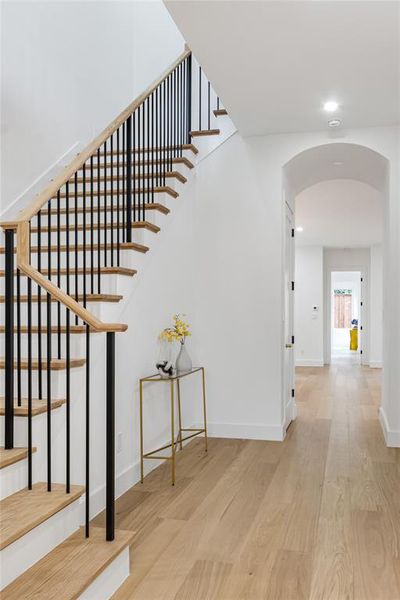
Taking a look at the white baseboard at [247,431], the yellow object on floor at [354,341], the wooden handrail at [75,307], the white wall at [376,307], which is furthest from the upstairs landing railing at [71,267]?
the yellow object on floor at [354,341]

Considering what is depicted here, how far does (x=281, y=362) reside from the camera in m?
5.12

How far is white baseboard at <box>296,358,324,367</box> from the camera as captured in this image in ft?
40.5

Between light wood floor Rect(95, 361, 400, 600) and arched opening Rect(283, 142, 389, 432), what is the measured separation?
112cm

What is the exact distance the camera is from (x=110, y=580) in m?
2.32

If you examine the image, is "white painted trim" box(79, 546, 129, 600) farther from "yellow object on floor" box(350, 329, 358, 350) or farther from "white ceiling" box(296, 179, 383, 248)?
"yellow object on floor" box(350, 329, 358, 350)

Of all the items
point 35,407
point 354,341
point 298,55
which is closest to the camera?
point 35,407

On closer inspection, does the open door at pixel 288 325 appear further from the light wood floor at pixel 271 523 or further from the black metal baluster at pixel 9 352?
the black metal baluster at pixel 9 352

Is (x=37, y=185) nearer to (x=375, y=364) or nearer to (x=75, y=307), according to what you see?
(x=75, y=307)

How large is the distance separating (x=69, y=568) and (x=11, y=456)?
583mm

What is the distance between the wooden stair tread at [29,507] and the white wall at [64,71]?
2.52m

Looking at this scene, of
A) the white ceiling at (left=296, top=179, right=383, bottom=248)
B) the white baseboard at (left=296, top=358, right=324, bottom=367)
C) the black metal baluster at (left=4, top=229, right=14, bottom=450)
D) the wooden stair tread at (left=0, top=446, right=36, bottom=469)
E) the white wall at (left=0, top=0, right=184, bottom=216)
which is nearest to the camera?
the wooden stair tread at (left=0, top=446, right=36, bottom=469)

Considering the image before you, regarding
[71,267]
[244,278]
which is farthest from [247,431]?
[71,267]

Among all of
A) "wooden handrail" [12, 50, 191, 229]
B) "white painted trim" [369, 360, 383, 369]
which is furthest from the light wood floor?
"white painted trim" [369, 360, 383, 369]

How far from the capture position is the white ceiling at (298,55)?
3018mm
